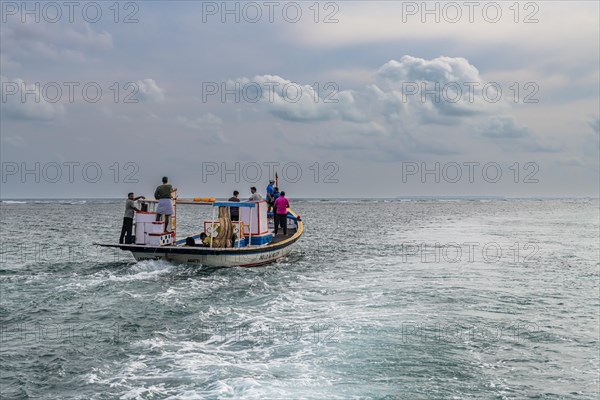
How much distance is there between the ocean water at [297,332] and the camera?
9.53 metres

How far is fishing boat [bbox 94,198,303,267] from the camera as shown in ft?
71.7

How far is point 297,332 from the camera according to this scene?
13.1 meters

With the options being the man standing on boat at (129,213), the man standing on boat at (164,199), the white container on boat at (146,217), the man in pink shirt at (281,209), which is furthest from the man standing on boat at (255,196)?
the man standing on boat at (129,213)

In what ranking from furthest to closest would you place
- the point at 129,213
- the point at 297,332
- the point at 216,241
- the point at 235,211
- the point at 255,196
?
the point at 255,196, the point at 235,211, the point at 129,213, the point at 216,241, the point at 297,332

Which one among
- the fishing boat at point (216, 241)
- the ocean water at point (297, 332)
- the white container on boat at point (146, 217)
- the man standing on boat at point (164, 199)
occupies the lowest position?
the ocean water at point (297, 332)

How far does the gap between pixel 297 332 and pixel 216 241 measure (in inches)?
416

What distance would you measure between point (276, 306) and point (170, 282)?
5396mm

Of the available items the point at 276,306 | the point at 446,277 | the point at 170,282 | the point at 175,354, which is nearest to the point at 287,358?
the point at 175,354

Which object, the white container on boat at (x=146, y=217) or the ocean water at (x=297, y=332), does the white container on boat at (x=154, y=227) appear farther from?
the ocean water at (x=297, y=332)

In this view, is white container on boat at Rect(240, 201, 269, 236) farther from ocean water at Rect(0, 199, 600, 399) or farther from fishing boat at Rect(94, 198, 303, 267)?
ocean water at Rect(0, 199, 600, 399)

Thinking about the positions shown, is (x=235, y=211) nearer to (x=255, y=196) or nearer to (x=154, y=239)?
(x=255, y=196)

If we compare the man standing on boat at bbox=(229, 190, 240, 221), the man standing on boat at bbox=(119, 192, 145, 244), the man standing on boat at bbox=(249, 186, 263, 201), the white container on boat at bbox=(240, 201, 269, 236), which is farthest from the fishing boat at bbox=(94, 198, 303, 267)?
the man standing on boat at bbox=(119, 192, 145, 244)

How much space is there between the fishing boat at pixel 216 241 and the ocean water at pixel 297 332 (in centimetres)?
49

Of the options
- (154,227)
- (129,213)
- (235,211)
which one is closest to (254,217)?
(235,211)
